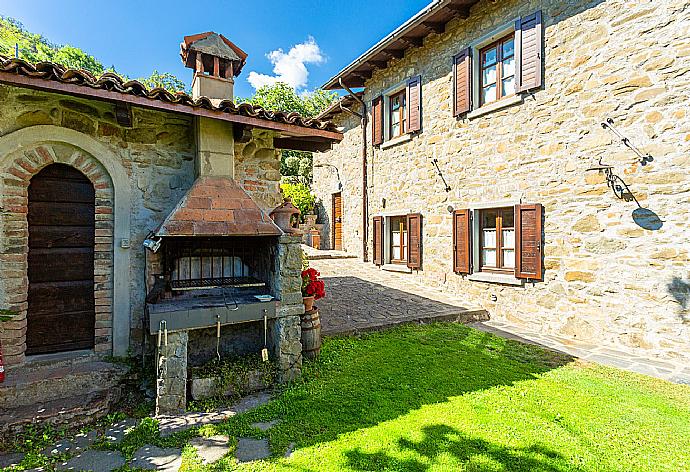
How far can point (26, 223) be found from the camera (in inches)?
145

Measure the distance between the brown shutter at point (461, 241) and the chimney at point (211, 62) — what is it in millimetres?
5187

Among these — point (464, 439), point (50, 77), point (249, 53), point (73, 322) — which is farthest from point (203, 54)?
point (464, 439)

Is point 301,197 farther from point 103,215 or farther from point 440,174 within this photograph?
point 103,215

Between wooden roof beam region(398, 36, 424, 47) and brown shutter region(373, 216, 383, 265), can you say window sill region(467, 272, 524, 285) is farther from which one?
wooden roof beam region(398, 36, 424, 47)

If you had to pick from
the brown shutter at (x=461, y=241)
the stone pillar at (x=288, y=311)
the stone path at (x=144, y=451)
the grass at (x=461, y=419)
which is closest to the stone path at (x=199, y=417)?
the stone path at (x=144, y=451)

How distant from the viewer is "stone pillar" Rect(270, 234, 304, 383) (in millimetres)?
3852

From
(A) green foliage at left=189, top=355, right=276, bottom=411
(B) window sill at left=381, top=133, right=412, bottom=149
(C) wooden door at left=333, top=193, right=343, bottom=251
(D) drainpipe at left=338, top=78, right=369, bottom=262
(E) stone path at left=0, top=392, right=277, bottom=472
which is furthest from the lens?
(C) wooden door at left=333, top=193, right=343, bottom=251

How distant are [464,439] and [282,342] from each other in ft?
6.88

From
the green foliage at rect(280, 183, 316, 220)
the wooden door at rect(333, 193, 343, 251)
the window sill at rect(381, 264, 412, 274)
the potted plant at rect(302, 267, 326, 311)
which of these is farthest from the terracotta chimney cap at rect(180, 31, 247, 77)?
the green foliage at rect(280, 183, 316, 220)

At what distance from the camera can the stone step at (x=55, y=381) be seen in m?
3.26

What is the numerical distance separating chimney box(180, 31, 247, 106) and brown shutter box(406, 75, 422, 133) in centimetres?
511

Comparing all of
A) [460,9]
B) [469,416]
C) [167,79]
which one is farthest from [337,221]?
[167,79]

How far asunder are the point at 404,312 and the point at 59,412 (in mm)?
5021

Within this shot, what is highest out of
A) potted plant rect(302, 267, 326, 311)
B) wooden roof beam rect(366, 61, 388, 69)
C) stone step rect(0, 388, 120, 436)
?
wooden roof beam rect(366, 61, 388, 69)
